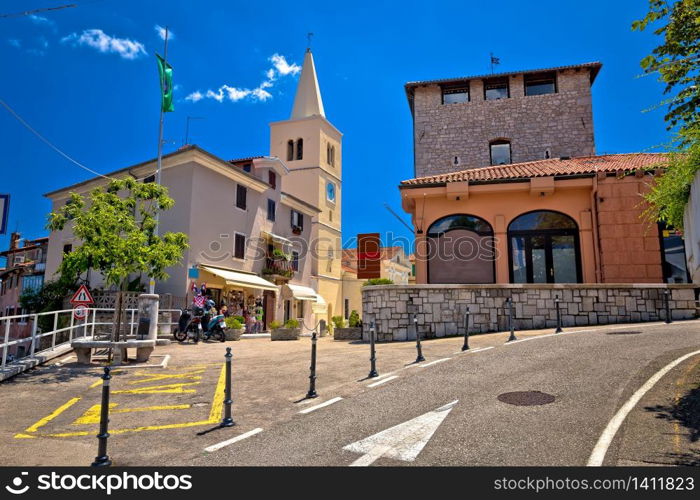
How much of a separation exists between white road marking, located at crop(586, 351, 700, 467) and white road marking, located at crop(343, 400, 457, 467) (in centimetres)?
176

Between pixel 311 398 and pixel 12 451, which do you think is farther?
pixel 311 398

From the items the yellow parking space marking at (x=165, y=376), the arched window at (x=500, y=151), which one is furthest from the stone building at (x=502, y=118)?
the yellow parking space marking at (x=165, y=376)

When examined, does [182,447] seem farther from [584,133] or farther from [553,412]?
[584,133]

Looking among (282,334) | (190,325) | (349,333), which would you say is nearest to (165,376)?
(190,325)

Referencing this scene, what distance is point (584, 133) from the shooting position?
2638 centimetres

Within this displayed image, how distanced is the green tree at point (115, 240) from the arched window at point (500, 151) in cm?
2004

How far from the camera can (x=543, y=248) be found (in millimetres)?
18453

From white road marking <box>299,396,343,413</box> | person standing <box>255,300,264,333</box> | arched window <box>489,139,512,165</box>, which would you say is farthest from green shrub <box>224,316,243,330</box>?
arched window <box>489,139,512,165</box>

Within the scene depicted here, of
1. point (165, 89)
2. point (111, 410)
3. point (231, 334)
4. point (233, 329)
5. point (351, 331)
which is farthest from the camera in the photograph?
point (165, 89)

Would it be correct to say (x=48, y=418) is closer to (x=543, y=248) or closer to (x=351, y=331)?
(x=351, y=331)

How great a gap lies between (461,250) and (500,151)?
36.6 ft

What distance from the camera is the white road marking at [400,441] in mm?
4977
